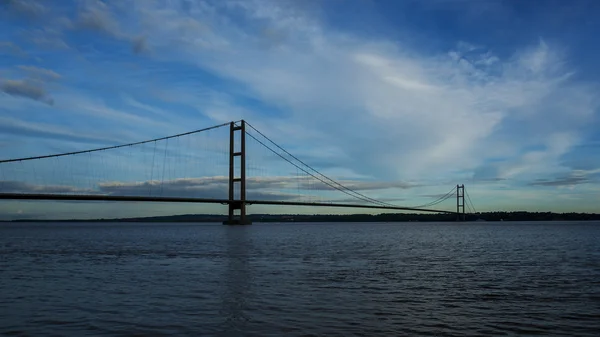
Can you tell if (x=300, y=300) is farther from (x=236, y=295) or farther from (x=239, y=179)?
(x=239, y=179)

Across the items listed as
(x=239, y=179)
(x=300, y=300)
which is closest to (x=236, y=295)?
(x=300, y=300)

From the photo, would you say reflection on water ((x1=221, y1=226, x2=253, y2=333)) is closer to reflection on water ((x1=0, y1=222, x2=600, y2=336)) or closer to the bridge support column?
reflection on water ((x1=0, y1=222, x2=600, y2=336))

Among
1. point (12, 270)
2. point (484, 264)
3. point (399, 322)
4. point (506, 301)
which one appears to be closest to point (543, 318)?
point (506, 301)

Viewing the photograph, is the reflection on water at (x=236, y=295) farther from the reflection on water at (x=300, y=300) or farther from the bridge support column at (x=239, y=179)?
the bridge support column at (x=239, y=179)

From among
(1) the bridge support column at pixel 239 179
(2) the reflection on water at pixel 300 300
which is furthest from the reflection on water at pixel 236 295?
(1) the bridge support column at pixel 239 179

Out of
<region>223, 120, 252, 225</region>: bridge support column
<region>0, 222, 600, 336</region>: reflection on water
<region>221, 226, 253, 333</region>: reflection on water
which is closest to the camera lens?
<region>0, 222, 600, 336</region>: reflection on water

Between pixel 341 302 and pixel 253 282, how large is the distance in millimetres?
4558

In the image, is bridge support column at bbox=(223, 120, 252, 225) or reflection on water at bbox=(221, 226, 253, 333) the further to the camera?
bridge support column at bbox=(223, 120, 252, 225)

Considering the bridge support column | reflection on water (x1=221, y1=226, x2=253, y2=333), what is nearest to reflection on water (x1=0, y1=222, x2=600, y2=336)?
reflection on water (x1=221, y1=226, x2=253, y2=333)

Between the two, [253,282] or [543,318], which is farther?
[253,282]

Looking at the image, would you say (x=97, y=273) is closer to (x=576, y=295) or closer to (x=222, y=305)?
(x=222, y=305)

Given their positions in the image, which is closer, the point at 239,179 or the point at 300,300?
the point at 300,300

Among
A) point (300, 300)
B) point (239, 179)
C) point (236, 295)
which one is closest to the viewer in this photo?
point (300, 300)

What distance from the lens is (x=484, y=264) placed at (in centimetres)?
2147
